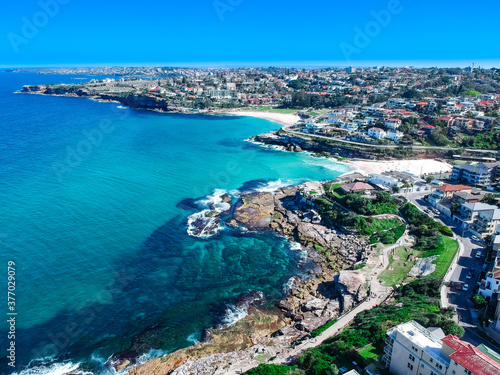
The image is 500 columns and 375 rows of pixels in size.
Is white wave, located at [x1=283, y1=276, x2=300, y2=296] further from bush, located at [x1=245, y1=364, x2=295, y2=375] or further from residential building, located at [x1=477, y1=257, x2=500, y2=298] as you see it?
residential building, located at [x1=477, y1=257, x2=500, y2=298]

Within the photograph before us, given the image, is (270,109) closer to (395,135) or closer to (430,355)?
(395,135)

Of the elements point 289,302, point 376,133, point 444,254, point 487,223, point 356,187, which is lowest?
point 289,302

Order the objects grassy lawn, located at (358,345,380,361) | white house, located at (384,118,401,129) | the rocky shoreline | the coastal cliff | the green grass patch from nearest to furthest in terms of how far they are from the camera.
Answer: grassy lawn, located at (358,345,380,361) → the rocky shoreline → the green grass patch → white house, located at (384,118,401,129) → the coastal cliff

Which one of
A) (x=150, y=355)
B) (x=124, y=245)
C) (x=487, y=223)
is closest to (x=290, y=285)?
(x=150, y=355)

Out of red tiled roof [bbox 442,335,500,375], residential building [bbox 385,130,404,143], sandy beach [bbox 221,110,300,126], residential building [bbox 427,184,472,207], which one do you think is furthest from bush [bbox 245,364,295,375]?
sandy beach [bbox 221,110,300,126]

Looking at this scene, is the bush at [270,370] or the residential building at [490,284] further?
the residential building at [490,284]

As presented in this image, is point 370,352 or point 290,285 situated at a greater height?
point 370,352

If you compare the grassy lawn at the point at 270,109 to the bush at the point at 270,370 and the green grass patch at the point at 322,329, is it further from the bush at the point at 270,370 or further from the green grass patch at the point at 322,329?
the bush at the point at 270,370

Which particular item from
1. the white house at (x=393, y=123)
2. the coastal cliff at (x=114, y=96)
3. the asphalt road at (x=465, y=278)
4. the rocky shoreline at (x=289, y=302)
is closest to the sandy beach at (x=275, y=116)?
the coastal cliff at (x=114, y=96)
